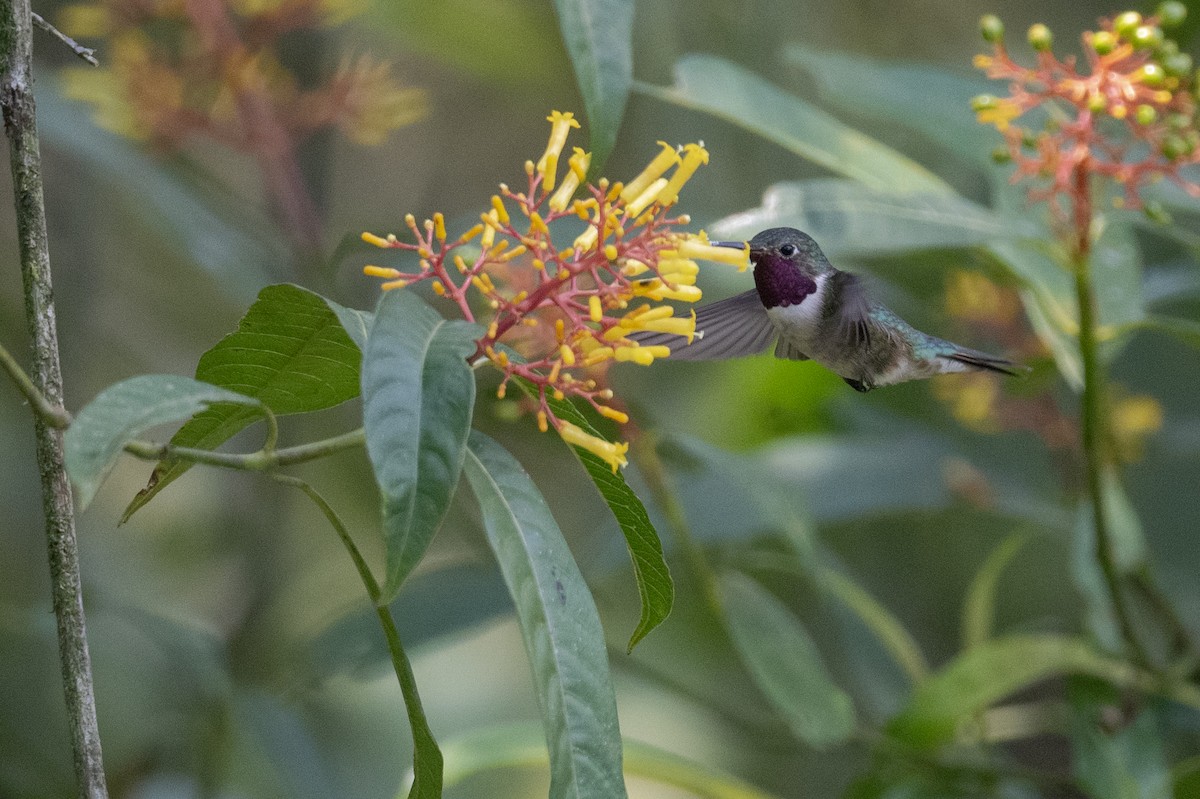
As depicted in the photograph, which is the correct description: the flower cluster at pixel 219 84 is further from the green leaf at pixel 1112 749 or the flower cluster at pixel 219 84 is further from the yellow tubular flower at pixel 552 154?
the green leaf at pixel 1112 749

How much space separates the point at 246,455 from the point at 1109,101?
863mm

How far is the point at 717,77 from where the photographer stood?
1331 millimetres

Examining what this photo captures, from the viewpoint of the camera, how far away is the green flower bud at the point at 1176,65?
1.15m

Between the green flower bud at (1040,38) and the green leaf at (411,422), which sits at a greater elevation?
the green flower bud at (1040,38)

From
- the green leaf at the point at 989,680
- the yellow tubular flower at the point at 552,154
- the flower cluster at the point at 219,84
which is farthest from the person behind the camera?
the flower cluster at the point at 219,84

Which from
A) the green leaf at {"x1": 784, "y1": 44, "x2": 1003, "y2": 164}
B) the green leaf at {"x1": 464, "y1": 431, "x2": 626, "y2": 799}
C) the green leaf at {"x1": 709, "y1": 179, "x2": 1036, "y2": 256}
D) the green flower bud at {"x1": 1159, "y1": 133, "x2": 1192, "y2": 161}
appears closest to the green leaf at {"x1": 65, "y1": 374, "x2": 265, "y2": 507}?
the green leaf at {"x1": 464, "y1": 431, "x2": 626, "y2": 799}

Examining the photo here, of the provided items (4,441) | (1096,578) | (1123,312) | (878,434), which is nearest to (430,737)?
(1123,312)

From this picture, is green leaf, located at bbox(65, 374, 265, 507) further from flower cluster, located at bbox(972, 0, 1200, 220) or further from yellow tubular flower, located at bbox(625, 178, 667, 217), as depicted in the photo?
flower cluster, located at bbox(972, 0, 1200, 220)

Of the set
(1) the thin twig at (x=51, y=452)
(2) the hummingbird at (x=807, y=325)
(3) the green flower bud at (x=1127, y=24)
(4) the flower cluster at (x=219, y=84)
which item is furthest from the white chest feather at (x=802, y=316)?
(4) the flower cluster at (x=219, y=84)

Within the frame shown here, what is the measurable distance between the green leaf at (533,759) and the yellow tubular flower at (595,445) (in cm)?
71

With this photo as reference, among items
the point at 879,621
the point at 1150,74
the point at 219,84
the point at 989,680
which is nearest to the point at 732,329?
the point at 1150,74

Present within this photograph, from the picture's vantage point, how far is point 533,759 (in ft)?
4.65

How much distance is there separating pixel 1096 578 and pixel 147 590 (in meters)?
1.63

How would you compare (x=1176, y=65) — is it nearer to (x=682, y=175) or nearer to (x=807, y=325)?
(x=807, y=325)
